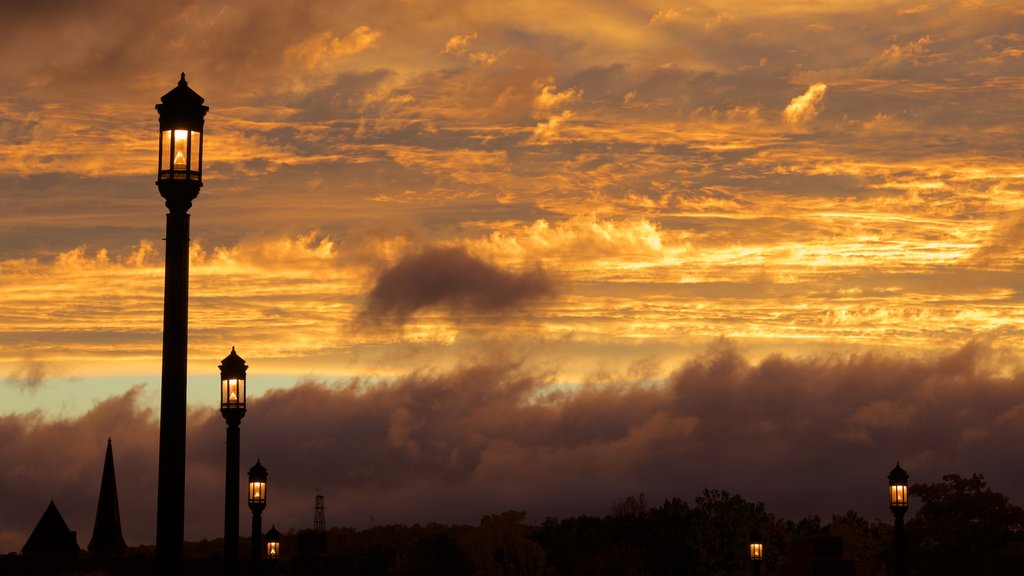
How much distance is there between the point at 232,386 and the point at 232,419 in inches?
25.7

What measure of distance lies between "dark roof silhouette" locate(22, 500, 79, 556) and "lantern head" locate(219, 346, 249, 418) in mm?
99783

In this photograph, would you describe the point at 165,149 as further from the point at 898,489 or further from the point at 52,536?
the point at 52,536

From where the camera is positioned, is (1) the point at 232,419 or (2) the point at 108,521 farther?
(2) the point at 108,521

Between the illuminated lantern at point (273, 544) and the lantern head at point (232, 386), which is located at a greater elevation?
the lantern head at point (232, 386)

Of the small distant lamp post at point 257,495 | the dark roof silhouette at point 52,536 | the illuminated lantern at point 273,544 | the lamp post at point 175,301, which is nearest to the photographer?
the lamp post at point 175,301

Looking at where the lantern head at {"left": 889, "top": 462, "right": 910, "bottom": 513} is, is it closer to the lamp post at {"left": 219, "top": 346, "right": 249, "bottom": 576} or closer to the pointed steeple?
the lamp post at {"left": 219, "top": 346, "right": 249, "bottom": 576}

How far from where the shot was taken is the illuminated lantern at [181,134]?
48.0 feet

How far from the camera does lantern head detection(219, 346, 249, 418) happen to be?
26191mm

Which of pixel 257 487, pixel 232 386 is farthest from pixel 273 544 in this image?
pixel 232 386

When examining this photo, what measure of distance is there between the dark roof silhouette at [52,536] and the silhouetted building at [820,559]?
9705 cm

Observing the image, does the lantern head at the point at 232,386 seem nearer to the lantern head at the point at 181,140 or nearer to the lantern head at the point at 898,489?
the lantern head at the point at 181,140

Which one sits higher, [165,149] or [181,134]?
[181,134]

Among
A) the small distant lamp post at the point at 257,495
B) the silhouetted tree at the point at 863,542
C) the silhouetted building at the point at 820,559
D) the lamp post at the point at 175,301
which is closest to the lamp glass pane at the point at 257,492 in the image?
the small distant lamp post at the point at 257,495

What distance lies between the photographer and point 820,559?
32.6m
